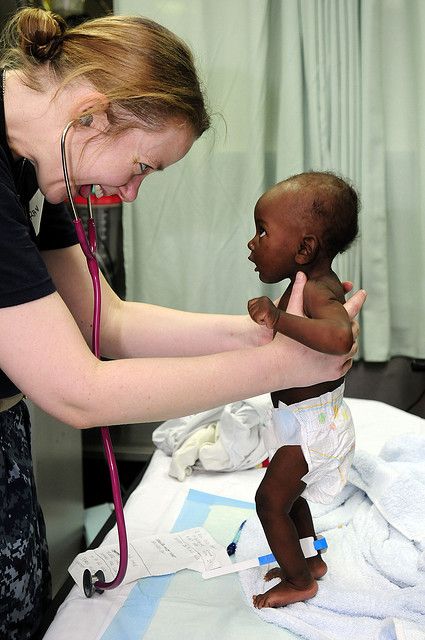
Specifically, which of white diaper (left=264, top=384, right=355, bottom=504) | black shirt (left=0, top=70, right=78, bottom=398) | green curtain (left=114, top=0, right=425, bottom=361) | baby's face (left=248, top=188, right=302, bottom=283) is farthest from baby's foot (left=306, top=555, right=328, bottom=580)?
green curtain (left=114, top=0, right=425, bottom=361)

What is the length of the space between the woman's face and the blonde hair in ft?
0.07

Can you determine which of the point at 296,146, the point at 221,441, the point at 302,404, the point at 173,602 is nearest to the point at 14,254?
the point at 302,404

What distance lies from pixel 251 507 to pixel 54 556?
79 cm

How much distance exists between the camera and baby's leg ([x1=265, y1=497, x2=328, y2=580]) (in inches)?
55.2

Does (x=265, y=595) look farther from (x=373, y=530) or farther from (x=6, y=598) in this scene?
(x=6, y=598)

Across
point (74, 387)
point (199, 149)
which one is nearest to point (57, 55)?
point (74, 387)

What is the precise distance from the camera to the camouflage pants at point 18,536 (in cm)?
119

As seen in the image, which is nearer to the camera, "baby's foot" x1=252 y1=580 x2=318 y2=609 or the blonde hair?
the blonde hair

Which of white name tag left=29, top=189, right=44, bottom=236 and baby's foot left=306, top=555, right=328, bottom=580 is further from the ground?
white name tag left=29, top=189, right=44, bottom=236

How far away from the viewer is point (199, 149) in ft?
8.29

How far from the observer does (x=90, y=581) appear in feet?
4.45

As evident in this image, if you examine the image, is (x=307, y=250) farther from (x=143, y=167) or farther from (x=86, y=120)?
(x=86, y=120)

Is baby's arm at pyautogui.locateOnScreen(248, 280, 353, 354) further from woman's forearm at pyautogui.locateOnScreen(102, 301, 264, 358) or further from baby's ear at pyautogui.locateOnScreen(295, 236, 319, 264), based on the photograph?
woman's forearm at pyautogui.locateOnScreen(102, 301, 264, 358)

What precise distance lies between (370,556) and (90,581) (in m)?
0.56
